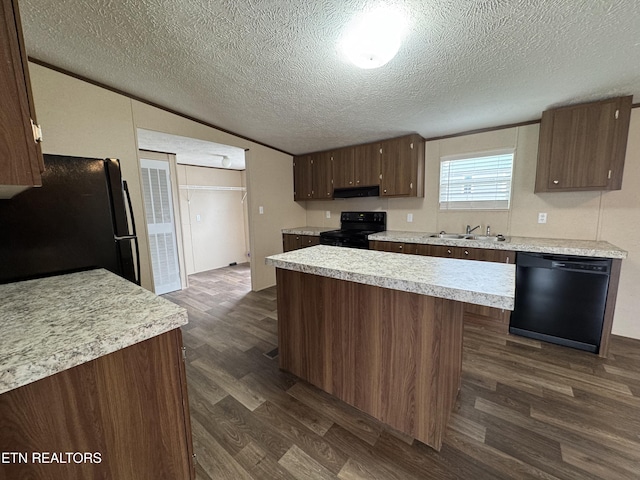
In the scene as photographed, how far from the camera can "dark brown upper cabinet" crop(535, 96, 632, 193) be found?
225 centimetres

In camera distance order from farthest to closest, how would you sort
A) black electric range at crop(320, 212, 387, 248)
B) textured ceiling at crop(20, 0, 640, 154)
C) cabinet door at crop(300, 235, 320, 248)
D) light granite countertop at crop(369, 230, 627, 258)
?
cabinet door at crop(300, 235, 320, 248) → black electric range at crop(320, 212, 387, 248) → light granite countertop at crop(369, 230, 627, 258) → textured ceiling at crop(20, 0, 640, 154)

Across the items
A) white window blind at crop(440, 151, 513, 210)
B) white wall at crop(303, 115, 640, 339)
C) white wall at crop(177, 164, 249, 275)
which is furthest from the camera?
white wall at crop(177, 164, 249, 275)

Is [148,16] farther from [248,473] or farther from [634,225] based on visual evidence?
[634,225]

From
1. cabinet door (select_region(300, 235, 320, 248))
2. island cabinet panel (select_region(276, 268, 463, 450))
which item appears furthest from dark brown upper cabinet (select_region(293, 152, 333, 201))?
island cabinet panel (select_region(276, 268, 463, 450))

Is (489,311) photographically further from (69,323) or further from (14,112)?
(14,112)

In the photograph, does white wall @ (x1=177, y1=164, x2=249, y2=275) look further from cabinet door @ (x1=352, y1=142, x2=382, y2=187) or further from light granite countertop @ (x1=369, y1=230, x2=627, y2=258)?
light granite countertop @ (x1=369, y1=230, x2=627, y2=258)

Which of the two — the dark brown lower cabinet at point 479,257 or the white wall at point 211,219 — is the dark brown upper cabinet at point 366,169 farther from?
the white wall at point 211,219

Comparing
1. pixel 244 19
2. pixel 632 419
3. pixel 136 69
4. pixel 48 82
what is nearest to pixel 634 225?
pixel 632 419

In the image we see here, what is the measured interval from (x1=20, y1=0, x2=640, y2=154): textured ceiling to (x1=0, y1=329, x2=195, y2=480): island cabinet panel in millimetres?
1777

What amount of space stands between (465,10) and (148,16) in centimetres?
180

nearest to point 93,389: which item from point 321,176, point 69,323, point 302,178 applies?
point 69,323

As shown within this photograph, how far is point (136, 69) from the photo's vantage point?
2.09m

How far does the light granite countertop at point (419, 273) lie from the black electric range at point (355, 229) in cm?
166

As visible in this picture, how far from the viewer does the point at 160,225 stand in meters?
3.96
